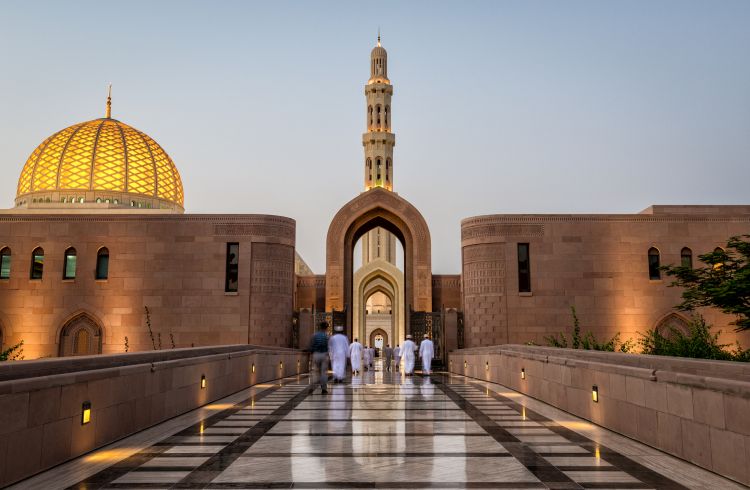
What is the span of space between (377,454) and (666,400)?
9.70 ft

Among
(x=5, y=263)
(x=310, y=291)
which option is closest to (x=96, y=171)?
(x=5, y=263)

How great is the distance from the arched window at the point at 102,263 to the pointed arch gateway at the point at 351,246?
898 cm

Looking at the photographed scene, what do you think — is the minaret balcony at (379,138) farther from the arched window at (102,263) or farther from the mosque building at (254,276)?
the arched window at (102,263)

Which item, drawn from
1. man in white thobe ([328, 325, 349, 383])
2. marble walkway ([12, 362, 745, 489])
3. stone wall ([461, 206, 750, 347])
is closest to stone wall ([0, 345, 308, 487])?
marble walkway ([12, 362, 745, 489])

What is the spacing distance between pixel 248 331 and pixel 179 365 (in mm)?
14644

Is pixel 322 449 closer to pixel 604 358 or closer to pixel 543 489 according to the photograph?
pixel 543 489

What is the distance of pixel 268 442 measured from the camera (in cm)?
668

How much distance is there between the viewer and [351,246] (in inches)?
1141

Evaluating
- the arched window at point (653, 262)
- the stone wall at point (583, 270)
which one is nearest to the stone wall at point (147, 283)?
the stone wall at point (583, 270)

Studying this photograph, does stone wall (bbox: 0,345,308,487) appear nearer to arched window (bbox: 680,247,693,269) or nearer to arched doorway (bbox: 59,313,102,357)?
arched doorway (bbox: 59,313,102,357)

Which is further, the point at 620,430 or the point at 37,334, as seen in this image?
the point at 37,334

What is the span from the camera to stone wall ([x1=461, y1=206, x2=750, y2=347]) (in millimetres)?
23531

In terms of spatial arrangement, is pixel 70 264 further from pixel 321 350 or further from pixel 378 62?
pixel 378 62

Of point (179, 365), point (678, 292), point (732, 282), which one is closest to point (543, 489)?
point (179, 365)
